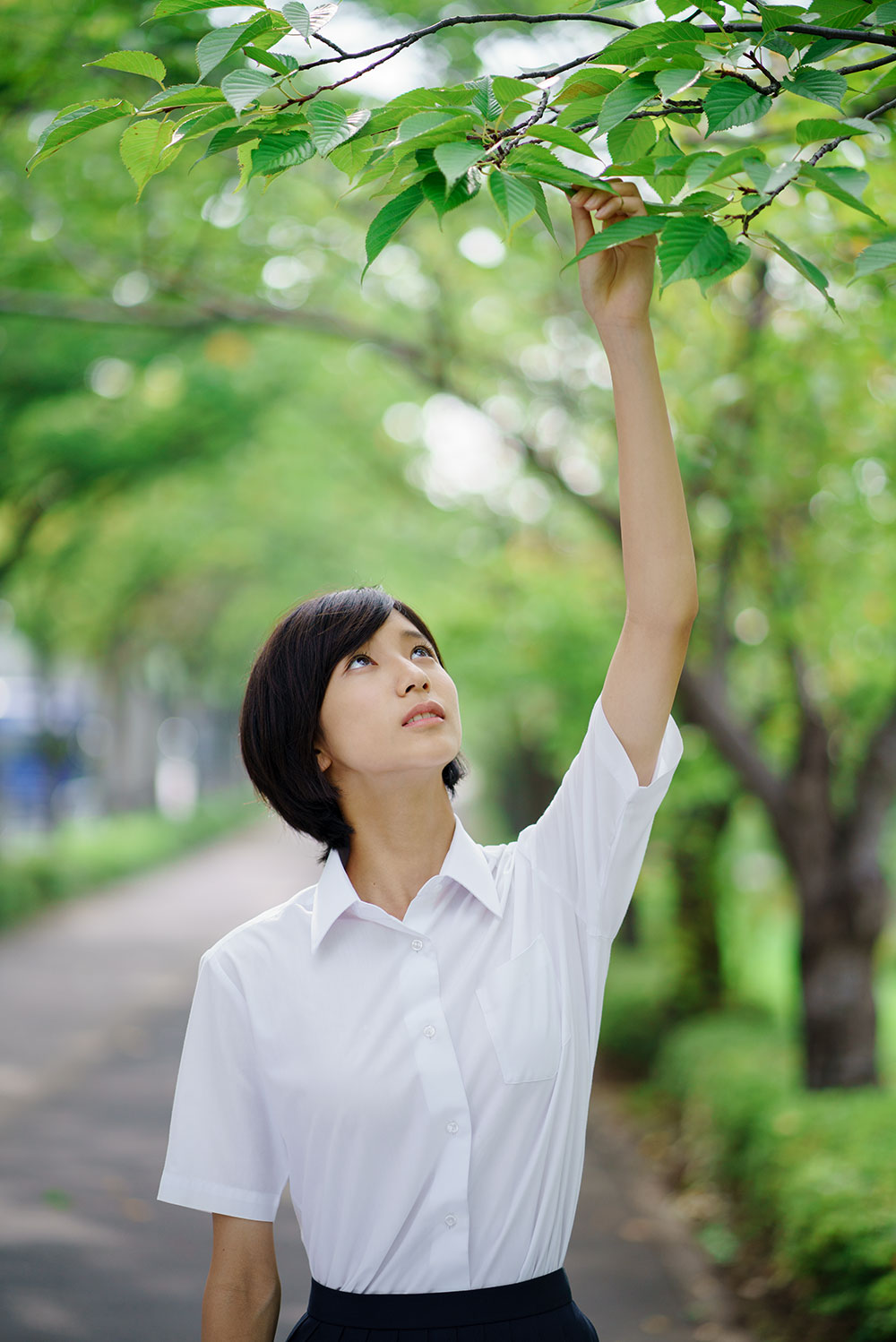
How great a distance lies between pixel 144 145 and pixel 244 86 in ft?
0.89

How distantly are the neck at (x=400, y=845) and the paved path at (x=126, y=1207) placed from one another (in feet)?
1.18

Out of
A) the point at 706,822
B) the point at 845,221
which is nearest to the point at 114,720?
the point at 706,822

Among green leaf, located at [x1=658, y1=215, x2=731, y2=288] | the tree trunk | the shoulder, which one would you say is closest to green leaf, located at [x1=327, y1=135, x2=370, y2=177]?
green leaf, located at [x1=658, y1=215, x2=731, y2=288]

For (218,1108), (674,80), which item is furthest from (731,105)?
(218,1108)

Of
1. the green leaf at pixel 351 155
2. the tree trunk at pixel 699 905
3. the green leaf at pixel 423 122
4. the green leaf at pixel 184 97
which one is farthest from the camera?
the tree trunk at pixel 699 905

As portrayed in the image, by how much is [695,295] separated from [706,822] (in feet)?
16.3

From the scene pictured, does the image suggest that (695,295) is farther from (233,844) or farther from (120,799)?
(233,844)

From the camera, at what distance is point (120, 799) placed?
26.1 meters

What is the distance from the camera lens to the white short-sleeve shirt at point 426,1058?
1.80 meters

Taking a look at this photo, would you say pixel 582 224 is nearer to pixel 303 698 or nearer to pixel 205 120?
pixel 205 120

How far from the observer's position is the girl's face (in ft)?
6.39

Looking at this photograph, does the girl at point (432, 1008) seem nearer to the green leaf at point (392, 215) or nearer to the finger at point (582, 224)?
the finger at point (582, 224)

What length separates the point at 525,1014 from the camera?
1852 mm

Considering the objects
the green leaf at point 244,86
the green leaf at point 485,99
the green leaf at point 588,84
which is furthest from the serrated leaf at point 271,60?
the green leaf at point 588,84
